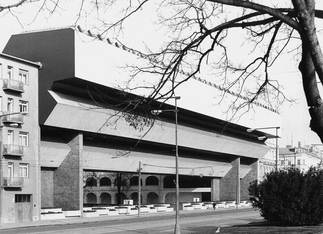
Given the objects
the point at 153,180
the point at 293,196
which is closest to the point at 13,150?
the point at 293,196

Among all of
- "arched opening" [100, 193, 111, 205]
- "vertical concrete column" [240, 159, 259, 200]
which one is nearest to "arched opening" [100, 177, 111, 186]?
"arched opening" [100, 193, 111, 205]

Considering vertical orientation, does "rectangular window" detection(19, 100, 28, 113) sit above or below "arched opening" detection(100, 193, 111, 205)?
above

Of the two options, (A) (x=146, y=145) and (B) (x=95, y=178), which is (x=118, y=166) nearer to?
(A) (x=146, y=145)

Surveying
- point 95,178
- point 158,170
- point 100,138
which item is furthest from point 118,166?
point 95,178

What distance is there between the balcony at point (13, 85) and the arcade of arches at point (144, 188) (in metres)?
64.0

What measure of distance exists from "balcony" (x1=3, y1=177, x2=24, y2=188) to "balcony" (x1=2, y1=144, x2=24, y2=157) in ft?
7.27

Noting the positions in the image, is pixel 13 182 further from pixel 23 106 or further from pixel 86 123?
pixel 86 123

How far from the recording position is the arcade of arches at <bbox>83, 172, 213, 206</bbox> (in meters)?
116

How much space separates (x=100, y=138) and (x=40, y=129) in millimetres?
11175

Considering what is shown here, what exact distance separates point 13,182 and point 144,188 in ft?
231

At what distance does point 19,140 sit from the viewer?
2185 inches

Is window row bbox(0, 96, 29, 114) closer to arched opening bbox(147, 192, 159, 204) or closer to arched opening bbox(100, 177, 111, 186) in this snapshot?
arched opening bbox(147, 192, 159, 204)

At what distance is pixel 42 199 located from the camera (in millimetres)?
62062

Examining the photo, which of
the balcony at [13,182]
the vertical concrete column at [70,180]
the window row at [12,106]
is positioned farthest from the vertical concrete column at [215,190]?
the window row at [12,106]
